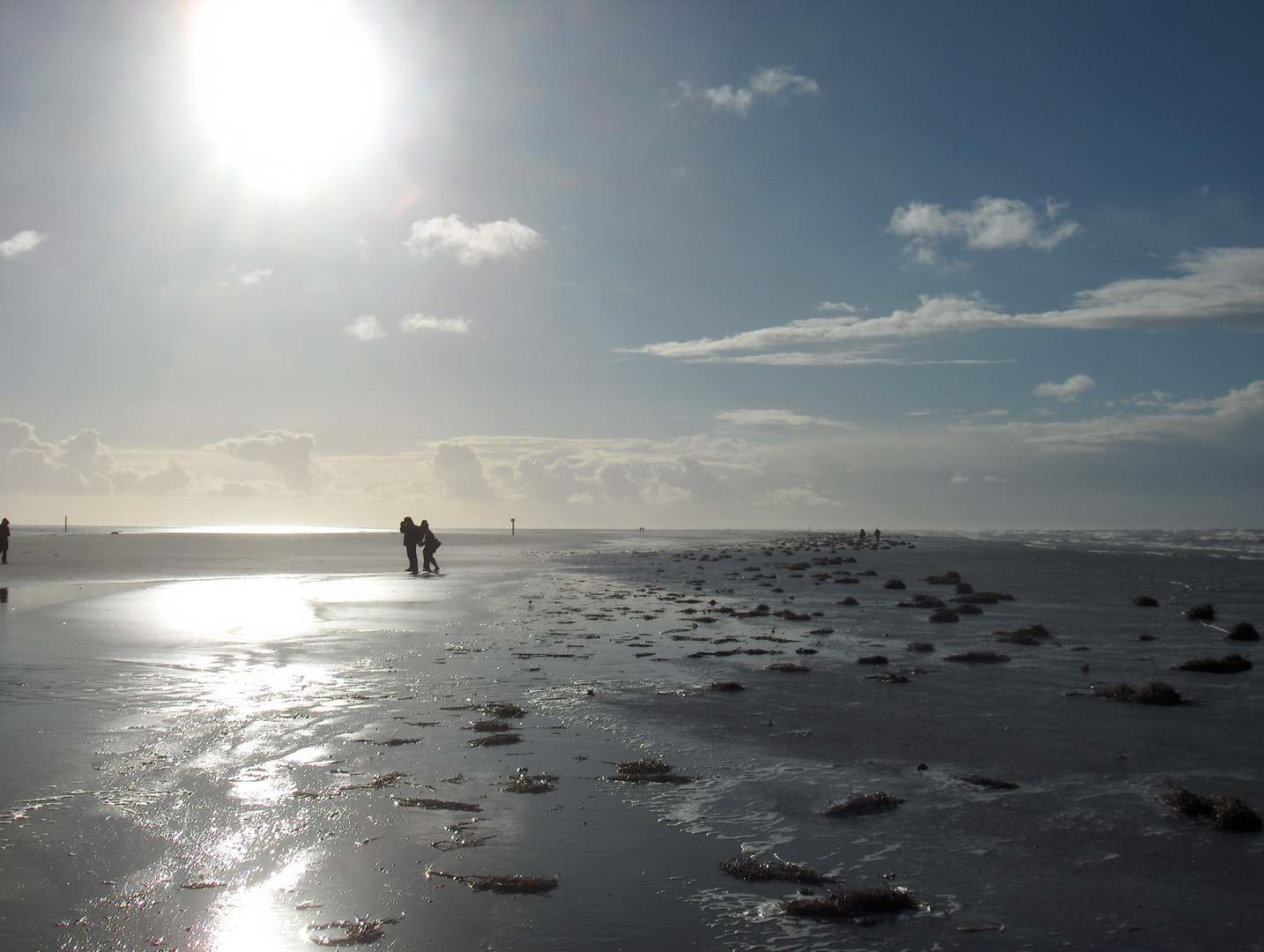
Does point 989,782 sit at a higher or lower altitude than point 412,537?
lower

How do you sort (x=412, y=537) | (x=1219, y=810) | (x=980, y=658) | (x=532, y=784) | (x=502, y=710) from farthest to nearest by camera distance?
(x=412, y=537) < (x=980, y=658) < (x=502, y=710) < (x=532, y=784) < (x=1219, y=810)

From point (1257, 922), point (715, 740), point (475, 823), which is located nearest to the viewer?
point (1257, 922)

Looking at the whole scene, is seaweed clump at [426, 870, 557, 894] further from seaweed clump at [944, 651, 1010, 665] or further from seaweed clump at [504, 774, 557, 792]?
seaweed clump at [944, 651, 1010, 665]

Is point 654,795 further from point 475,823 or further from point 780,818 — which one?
point 475,823

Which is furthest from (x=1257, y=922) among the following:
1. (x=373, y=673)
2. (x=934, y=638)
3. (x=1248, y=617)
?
(x=1248, y=617)

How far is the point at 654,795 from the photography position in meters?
7.95

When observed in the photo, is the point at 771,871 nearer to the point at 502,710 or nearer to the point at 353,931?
the point at 353,931

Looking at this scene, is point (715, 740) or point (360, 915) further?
point (715, 740)

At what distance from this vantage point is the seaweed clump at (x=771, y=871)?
612 centimetres

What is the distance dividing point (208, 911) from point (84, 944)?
0.67 m

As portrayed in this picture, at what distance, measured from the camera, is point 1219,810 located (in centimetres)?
720

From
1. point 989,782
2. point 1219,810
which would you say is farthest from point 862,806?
point 1219,810

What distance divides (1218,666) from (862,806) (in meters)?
10.1

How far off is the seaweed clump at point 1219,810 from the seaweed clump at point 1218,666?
7.82 meters
